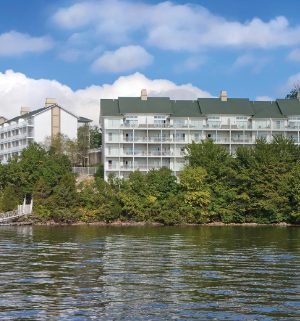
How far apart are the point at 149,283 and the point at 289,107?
9529cm

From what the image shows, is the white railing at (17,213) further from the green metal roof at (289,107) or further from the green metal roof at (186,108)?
the green metal roof at (289,107)

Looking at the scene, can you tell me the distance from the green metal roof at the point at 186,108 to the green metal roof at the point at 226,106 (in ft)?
3.45

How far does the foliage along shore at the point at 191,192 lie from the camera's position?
3408 inches

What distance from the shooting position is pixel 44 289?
25641mm

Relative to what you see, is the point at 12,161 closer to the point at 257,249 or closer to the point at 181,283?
the point at 257,249

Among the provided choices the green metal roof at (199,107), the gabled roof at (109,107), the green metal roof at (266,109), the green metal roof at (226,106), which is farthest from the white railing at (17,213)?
the green metal roof at (266,109)

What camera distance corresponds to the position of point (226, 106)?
117438mm

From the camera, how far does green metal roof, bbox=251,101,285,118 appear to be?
4530 inches

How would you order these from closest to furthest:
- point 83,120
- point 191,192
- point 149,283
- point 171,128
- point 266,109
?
point 149,283 → point 191,192 → point 171,128 → point 266,109 → point 83,120

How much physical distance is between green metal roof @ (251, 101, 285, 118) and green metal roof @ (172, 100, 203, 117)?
11.1 m

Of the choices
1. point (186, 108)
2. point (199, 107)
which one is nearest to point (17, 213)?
point (186, 108)

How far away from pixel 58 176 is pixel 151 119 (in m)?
26.3

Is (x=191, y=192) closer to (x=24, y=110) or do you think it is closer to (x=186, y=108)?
(x=186, y=108)

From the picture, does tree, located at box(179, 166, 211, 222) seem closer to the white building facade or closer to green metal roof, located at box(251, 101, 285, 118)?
green metal roof, located at box(251, 101, 285, 118)
